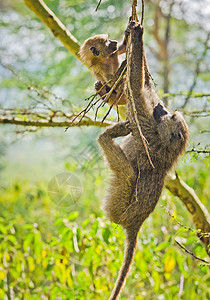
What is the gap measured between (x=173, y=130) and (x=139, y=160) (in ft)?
0.91

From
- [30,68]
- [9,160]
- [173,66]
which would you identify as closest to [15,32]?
[30,68]

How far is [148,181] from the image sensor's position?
7.68ft

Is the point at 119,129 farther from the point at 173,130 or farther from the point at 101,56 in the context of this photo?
the point at 101,56

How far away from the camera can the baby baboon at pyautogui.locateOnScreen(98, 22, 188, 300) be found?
2248 millimetres

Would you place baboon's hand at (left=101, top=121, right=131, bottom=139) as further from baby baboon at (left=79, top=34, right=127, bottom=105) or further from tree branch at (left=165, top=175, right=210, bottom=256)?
tree branch at (left=165, top=175, right=210, bottom=256)

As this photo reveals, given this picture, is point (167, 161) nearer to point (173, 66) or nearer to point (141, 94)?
point (141, 94)

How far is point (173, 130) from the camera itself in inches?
91.5

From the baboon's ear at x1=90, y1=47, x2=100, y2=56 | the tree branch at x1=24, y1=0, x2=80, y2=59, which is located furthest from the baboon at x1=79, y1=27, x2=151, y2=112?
the tree branch at x1=24, y1=0, x2=80, y2=59

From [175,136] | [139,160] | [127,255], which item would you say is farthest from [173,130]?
[127,255]

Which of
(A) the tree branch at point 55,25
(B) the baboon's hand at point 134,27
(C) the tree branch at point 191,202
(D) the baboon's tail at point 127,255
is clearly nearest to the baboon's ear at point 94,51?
(A) the tree branch at point 55,25

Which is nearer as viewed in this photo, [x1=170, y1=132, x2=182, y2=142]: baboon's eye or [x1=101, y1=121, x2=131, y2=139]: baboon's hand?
[x1=101, y1=121, x2=131, y2=139]: baboon's hand

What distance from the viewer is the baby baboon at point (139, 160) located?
7.38 feet

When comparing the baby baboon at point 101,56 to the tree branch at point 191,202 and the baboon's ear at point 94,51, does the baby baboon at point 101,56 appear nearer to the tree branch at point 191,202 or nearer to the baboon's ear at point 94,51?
the baboon's ear at point 94,51

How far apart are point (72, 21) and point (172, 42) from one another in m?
2.73
